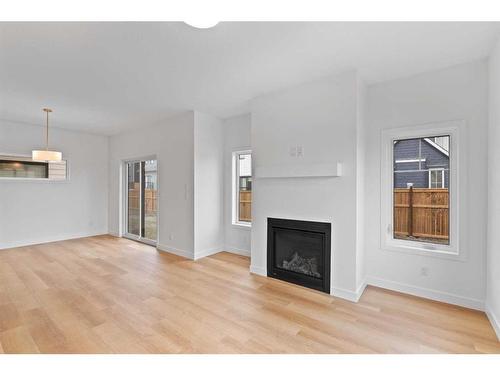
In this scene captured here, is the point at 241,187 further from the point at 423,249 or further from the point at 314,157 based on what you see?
the point at 423,249

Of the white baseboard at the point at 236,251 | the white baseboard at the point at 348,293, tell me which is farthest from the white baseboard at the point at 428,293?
the white baseboard at the point at 236,251

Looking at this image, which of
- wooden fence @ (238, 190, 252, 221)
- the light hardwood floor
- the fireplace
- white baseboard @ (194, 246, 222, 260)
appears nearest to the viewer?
the light hardwood floor

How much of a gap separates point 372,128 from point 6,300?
16.0ft

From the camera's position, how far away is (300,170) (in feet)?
9.94

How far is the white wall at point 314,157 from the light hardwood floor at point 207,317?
1.81 feet

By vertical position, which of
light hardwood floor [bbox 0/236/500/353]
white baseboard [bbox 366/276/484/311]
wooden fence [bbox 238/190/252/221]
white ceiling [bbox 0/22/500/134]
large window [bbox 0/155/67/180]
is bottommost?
light hardwood floor [bbox 0/236/500/353]

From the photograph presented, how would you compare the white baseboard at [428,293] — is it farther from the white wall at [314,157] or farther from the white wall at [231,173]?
the white wall at [231,173]

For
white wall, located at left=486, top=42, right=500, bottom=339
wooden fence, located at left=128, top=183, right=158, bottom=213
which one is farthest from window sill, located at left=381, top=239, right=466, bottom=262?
wooden fence, located at left=128, top=183, right=158, bottom=213

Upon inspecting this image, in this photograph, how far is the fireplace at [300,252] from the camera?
2.95 meters

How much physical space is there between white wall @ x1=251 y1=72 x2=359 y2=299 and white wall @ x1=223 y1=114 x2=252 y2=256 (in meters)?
0.92

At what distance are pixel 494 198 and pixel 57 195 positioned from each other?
7596 millimetres

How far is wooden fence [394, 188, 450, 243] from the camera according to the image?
2.84m

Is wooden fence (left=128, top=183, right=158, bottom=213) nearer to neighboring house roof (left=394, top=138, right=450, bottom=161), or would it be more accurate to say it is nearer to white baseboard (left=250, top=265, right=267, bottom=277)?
white baseboard (left=250, top=265, right=267, bottom=277)

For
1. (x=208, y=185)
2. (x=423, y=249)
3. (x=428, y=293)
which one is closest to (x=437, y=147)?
(x=423, y=249)
